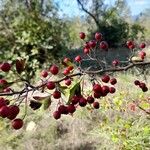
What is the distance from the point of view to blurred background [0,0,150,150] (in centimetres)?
609

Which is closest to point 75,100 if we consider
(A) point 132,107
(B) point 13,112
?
(B) point 13,112

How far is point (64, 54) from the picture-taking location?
1327 cm

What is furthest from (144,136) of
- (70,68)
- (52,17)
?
(52,17)

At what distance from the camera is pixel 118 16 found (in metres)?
22.2

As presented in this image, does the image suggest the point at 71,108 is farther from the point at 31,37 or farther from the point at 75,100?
the point at 31,37

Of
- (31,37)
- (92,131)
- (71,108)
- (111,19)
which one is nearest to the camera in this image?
(71,108)

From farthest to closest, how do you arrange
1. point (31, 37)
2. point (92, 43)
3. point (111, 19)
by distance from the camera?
1. point (111, 19)
2. point (31, 37)
3. point (92, 43)

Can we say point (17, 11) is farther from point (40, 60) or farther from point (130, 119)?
point (130, 119)

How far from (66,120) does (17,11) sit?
7801mm

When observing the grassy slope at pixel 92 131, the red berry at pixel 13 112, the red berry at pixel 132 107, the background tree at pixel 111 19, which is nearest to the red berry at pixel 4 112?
the red berry at pixel 13 112

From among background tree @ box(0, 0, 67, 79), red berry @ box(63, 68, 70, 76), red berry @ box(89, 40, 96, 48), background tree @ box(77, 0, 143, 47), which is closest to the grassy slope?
red berry @ box(89, 40, 96, 48)

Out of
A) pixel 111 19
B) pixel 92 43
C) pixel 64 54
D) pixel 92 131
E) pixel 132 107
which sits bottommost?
pixel 92 43

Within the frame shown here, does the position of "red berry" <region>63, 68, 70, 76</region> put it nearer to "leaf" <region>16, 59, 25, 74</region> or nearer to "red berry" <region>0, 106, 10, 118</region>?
"leaf" <region>16, 59, 25, 74</region>

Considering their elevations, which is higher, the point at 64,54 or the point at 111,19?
the point at 111,19
